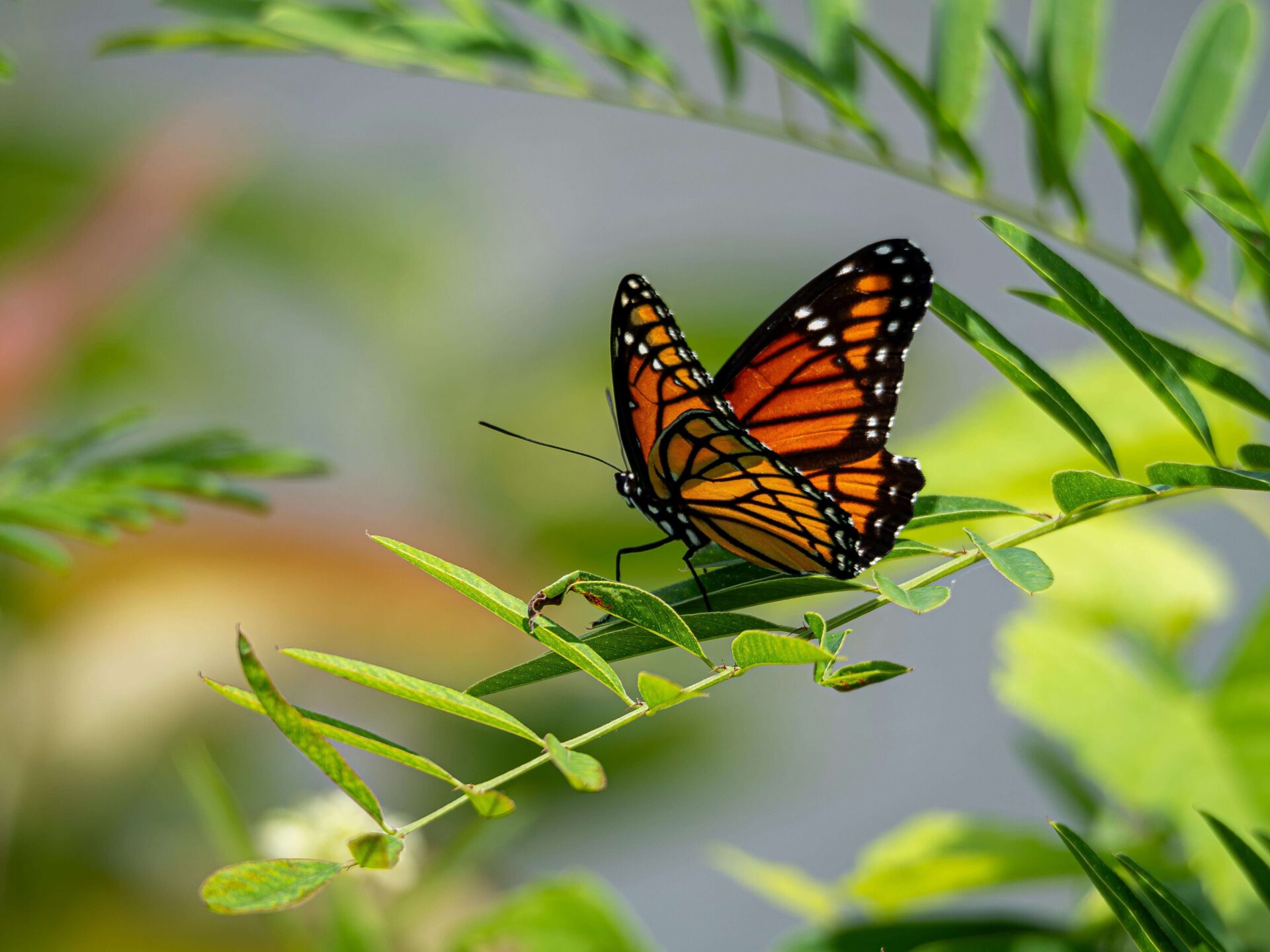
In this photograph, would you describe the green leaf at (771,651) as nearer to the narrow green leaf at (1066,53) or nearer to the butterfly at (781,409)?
the butterfly at (781,409)

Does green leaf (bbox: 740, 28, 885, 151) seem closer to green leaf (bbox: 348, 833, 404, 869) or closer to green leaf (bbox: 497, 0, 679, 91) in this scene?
green leaf (bbox: 497, 0, 679, 91)

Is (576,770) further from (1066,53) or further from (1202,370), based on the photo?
(1066,53)

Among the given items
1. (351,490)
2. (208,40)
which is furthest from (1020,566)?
(351,490)

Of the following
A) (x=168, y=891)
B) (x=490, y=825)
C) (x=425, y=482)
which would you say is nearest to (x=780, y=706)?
(x=425, y=482)

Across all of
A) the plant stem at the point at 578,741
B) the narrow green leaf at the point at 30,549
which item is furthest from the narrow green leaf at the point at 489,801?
the narrow green leaf at the point at 30,549

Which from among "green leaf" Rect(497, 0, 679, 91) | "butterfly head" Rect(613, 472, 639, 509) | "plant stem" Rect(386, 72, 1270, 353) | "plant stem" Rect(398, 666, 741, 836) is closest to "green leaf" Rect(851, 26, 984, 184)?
"plant stem" Rect(386, 72, 1270, 353)

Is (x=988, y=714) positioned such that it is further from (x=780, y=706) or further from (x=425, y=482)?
(x=425, y=482)
